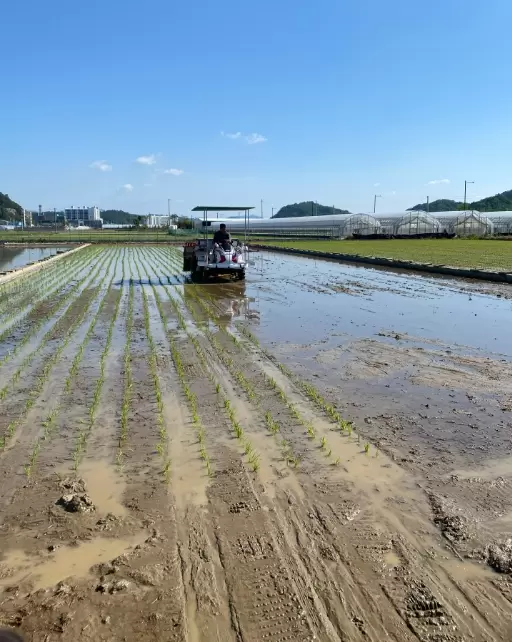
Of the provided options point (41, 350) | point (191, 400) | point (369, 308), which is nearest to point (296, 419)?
point (191, 400)

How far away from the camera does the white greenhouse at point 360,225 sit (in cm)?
5703

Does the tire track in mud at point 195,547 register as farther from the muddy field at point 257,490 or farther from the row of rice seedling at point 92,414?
the row of rice seedling at point 92,414

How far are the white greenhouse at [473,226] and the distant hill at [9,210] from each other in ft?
375

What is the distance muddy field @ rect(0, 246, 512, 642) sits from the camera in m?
2.49

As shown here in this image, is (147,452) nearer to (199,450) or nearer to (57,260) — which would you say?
(199,450)

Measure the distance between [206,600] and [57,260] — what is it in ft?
90.5

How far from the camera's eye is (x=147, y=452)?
4.20m

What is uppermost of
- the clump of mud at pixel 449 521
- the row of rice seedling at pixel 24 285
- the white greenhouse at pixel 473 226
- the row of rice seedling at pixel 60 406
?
the white greenhouse at pixel 473 226

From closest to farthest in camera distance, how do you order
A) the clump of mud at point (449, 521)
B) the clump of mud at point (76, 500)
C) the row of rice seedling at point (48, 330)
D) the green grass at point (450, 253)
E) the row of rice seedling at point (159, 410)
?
the clump of mud at point (449, 521)
the clump of mud at point (76, 500)
the row of rice seedling at point (159, 410)
the row of rice seedling at point (48, 330)
the green grass at point (450, 253)

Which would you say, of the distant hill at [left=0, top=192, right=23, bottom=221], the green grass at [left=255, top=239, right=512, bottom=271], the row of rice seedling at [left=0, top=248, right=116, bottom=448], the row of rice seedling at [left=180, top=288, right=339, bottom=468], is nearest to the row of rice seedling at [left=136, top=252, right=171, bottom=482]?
the row of rice seedling at [left=180, top=288, right=339, bottom=468]

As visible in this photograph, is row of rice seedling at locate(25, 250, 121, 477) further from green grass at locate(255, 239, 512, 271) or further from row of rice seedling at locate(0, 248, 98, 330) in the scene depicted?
green grass at locate(255, 239, 512, 271)

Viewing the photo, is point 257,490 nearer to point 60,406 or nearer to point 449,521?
point 449,521

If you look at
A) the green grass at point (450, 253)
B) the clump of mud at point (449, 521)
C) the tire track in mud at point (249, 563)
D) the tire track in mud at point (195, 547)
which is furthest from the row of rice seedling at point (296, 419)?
the green grass at point (450, 253)

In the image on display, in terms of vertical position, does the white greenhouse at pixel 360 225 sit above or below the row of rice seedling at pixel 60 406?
above
